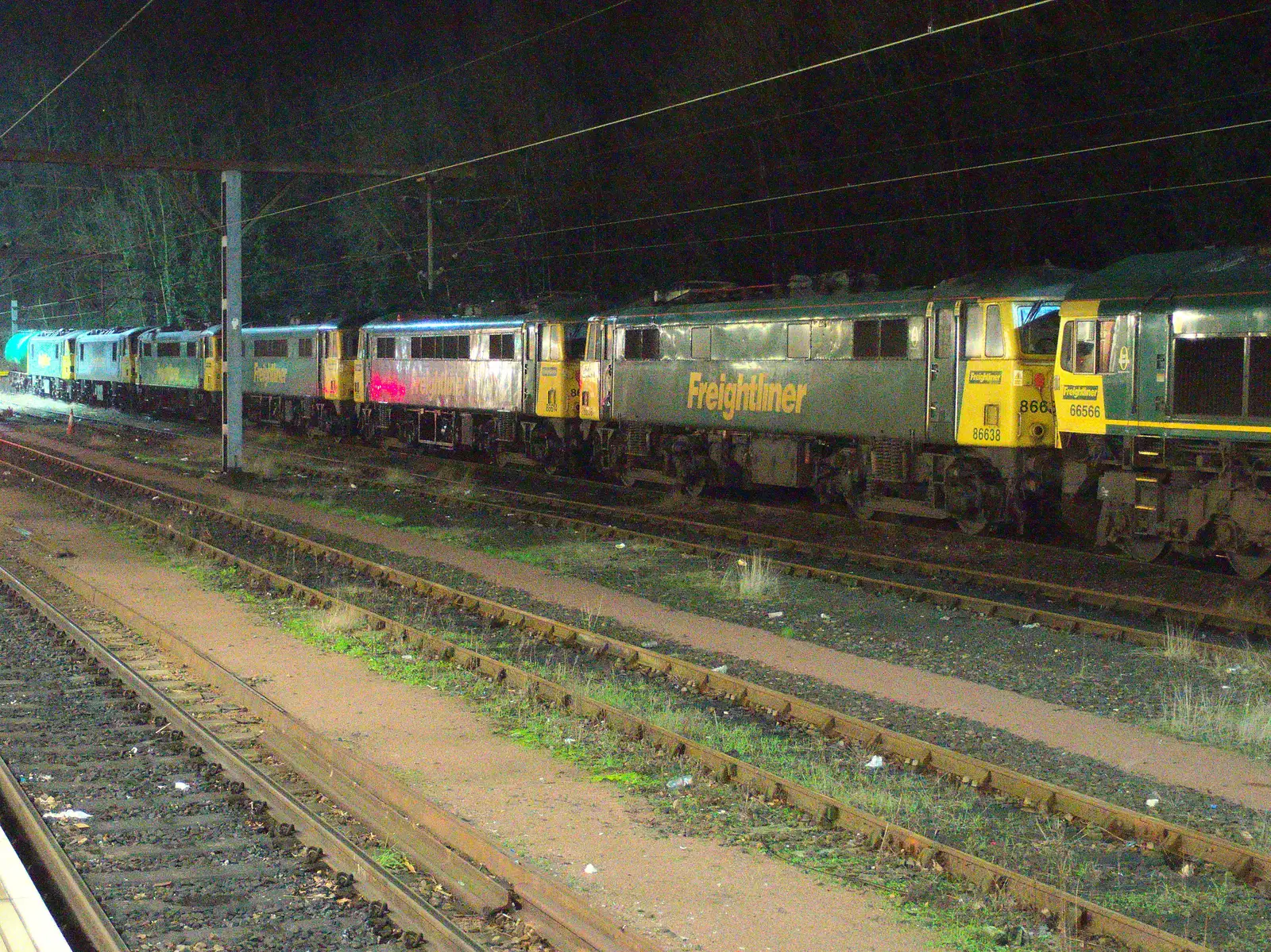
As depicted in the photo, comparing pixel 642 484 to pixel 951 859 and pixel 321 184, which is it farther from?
pixel 321 184

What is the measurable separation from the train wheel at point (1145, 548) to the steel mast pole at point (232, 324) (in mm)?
17693

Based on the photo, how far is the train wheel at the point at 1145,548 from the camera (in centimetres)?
1606

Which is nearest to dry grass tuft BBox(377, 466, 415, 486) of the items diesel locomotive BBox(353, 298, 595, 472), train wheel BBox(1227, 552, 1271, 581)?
diesel locomotive BBox(353, 298, 595, 472)

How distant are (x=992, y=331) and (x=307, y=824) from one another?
12911 millimetres

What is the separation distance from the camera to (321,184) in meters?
55.7

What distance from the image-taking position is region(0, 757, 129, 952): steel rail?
569 cm

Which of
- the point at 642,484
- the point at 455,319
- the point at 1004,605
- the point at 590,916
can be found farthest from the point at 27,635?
the point at 455,319

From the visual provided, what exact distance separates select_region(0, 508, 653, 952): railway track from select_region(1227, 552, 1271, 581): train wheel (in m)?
10.8

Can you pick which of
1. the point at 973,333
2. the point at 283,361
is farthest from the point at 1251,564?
the point at 283,361

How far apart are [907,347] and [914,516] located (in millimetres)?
3228

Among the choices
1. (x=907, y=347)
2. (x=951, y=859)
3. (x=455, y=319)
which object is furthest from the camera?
(x=455, y=319)

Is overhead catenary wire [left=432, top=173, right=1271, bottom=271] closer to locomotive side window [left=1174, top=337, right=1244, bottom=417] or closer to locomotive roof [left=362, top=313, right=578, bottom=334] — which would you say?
locomotive roof [left=362, top=313, right=578, bottom=334]

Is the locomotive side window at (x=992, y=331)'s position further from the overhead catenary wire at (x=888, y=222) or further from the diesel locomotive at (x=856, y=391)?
the overhead catenary wire at (x=888, y=222)

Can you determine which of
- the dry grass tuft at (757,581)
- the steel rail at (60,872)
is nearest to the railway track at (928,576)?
the dry grass tuft at (757,581)
